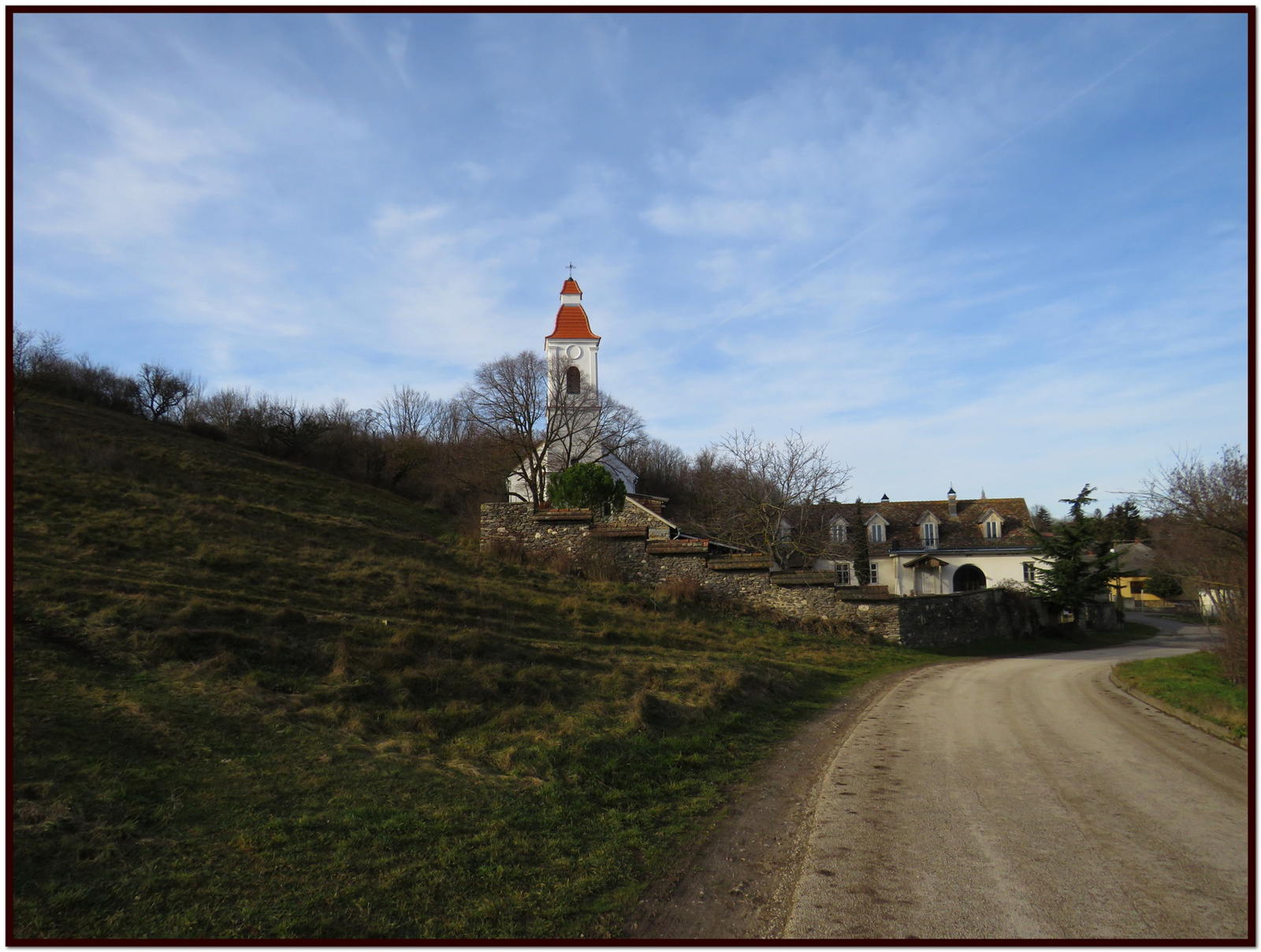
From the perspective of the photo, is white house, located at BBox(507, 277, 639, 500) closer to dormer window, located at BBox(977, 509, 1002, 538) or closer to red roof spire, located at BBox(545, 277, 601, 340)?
red roof spire, located at BBox(545, 277, 601, 340)

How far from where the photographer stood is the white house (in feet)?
126

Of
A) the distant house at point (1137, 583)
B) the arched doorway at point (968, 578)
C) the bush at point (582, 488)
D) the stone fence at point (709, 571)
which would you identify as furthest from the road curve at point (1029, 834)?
the distant house at point (1137, 583)

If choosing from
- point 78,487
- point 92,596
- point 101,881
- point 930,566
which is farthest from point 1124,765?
point 930,566

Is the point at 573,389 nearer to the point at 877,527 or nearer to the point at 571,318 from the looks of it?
the point at 571,318

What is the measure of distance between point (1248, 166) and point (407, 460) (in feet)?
114

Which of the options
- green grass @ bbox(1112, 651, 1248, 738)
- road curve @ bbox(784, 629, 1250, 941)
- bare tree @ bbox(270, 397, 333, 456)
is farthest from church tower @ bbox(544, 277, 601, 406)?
road curve @ bbox(784, 629, 1250, 941)

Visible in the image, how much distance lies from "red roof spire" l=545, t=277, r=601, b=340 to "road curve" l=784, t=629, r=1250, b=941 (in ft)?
133

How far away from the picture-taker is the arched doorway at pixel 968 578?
140 ft

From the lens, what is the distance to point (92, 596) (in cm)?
907

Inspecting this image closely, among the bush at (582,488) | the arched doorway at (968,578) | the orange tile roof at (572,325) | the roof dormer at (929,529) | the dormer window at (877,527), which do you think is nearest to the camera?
the bush at (582,488)

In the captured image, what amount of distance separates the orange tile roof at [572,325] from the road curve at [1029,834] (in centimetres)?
4038

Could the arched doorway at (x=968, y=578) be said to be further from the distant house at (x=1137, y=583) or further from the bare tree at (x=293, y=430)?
the bare tree at (x=293, y=430)

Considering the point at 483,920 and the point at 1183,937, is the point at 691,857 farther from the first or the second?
the point at 1183,937

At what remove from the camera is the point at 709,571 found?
67.9 feet
